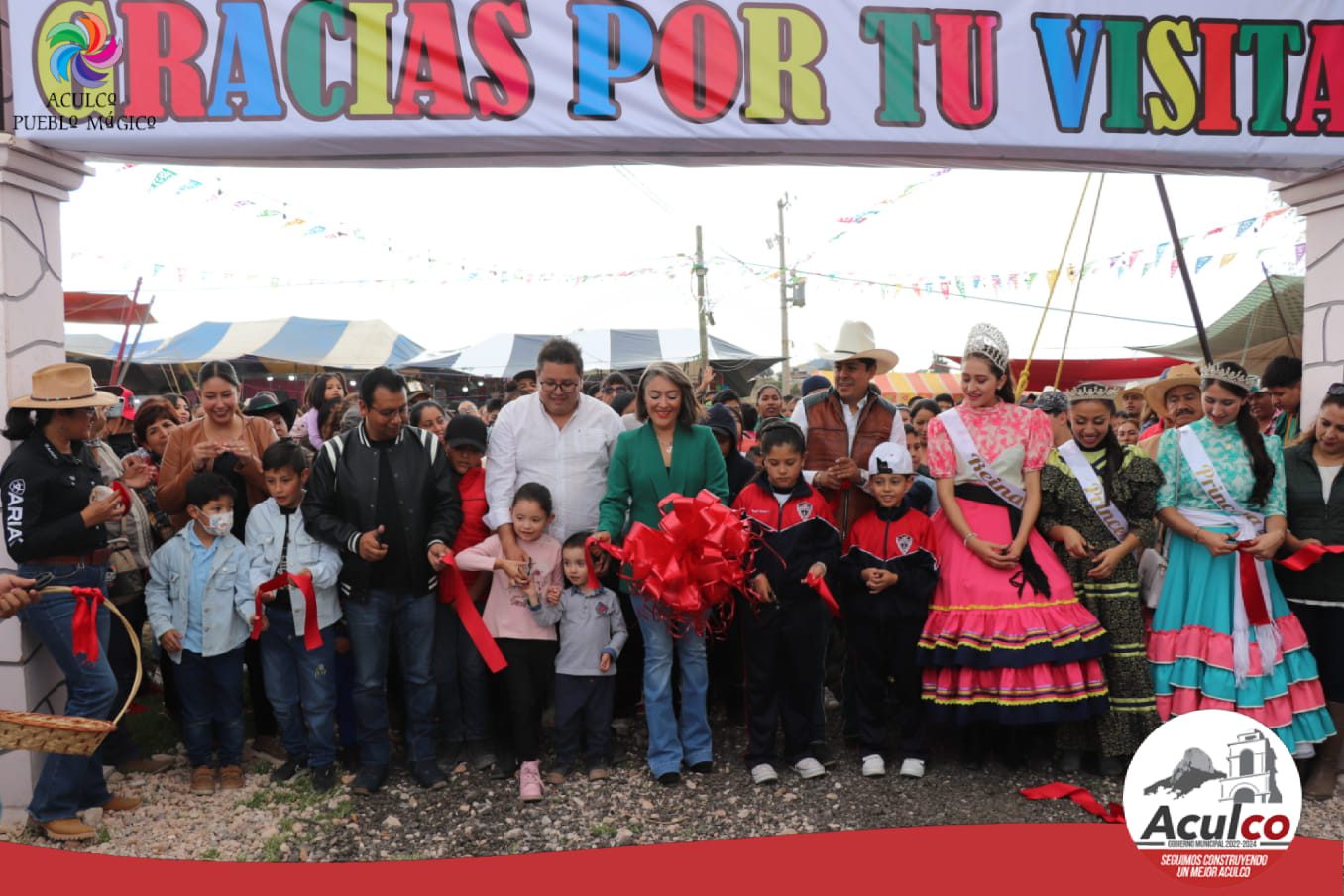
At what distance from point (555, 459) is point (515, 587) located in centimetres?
62

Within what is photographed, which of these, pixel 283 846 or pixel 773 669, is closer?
pixel 283 846

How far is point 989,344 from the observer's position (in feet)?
14.5

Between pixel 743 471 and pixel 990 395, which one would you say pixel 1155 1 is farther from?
pixel 743 471

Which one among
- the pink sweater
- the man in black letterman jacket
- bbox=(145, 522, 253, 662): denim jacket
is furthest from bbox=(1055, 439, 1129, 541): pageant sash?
bbox=(145, 522, 253, 662): denim jacket

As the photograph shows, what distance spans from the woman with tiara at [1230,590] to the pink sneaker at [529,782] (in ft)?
9.13

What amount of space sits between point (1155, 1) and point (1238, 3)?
39 centimetres

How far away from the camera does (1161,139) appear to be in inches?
174

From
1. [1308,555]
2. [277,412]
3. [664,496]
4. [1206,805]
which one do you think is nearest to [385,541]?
[664,496]

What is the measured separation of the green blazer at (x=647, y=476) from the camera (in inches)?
177

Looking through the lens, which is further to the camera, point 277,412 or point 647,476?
point 277,412

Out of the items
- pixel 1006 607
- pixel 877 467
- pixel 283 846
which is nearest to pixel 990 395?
pixel 877 467

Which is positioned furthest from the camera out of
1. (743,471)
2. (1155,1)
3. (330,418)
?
(330,418)

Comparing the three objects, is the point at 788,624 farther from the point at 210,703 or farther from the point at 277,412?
the point at 277,412

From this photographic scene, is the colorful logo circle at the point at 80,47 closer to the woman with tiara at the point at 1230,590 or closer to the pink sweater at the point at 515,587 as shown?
the pink sweater at the point at 515,587
